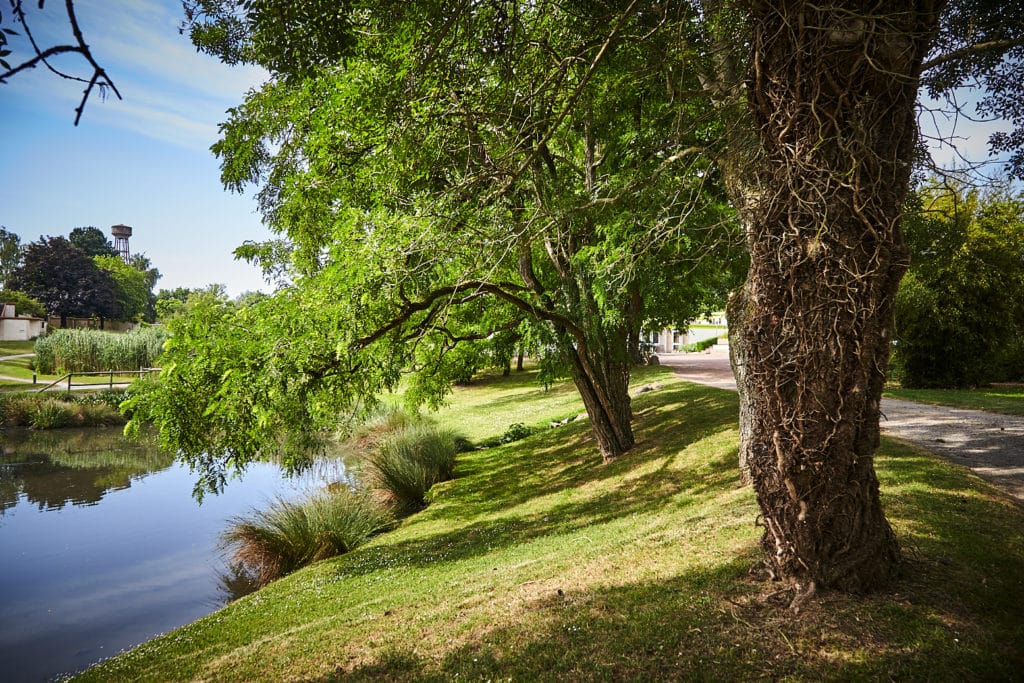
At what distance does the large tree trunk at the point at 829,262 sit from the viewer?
3471 millimetres

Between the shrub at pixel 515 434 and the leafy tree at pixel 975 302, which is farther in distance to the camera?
the leafy tree at pixel 975 302

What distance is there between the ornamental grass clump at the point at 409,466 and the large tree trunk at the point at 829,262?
30.0 feet

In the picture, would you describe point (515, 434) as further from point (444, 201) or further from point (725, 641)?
point (725, 641)

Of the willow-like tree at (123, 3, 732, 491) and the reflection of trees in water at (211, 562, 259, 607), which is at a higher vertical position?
the willow-like tree at (123, 3, 732, 491)

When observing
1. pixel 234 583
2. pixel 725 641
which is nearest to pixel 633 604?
pixel 725 641

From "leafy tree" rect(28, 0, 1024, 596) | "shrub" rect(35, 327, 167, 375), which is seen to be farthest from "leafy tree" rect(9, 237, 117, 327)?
"leafy tree" rect(28, 0, 1024, 596)

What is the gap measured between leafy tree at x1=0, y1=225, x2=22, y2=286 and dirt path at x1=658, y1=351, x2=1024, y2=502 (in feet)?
182

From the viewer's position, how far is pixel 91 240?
67000 mm

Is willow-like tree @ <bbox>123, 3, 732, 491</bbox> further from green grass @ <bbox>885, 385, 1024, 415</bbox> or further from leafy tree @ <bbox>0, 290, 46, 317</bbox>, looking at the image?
leafy tree @ <bbox>0, 290, 46, 317</bbox>

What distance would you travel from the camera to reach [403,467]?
12266 mm

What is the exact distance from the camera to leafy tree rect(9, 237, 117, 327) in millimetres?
42844

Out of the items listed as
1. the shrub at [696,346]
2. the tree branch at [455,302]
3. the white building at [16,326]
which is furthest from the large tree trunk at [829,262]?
the white building at [16,326]

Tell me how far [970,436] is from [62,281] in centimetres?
5645

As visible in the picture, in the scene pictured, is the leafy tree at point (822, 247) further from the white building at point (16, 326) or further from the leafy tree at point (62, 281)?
the leafy tree at point (62, 281)
